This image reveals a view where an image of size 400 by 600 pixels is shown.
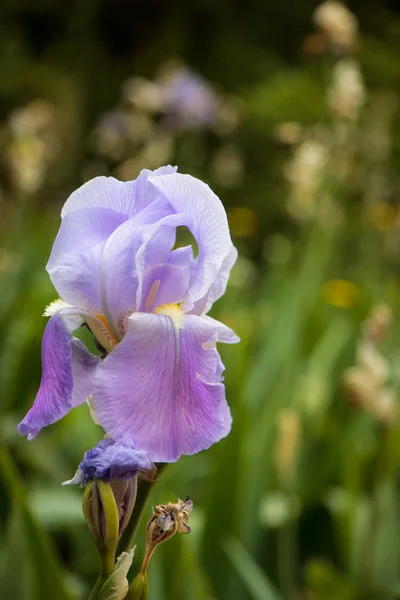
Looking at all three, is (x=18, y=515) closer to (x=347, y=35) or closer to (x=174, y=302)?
(x=174, y=302)

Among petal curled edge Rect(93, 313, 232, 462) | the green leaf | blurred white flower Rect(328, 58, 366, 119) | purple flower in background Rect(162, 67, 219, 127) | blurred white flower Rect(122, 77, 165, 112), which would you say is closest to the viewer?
petal curled edge Rect(93, 313, 232, 462)

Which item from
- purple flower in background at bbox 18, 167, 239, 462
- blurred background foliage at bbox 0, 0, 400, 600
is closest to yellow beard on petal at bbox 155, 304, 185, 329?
purple flower in background at bbox 18, 167, 239, 462

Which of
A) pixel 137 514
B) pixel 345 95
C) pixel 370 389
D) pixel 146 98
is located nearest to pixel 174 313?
pixel 137 514

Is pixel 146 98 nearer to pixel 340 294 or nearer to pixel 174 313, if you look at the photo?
pixel 340 294

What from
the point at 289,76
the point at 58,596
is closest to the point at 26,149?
the point at 289,76

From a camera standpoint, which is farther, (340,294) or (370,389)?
(340,294)

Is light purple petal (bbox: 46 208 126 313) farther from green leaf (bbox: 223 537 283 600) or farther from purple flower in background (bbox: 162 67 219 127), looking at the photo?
purple flower in background (bbox: 162 67 219 127)

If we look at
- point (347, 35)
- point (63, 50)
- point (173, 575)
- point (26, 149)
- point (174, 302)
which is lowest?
point (63, 50)
